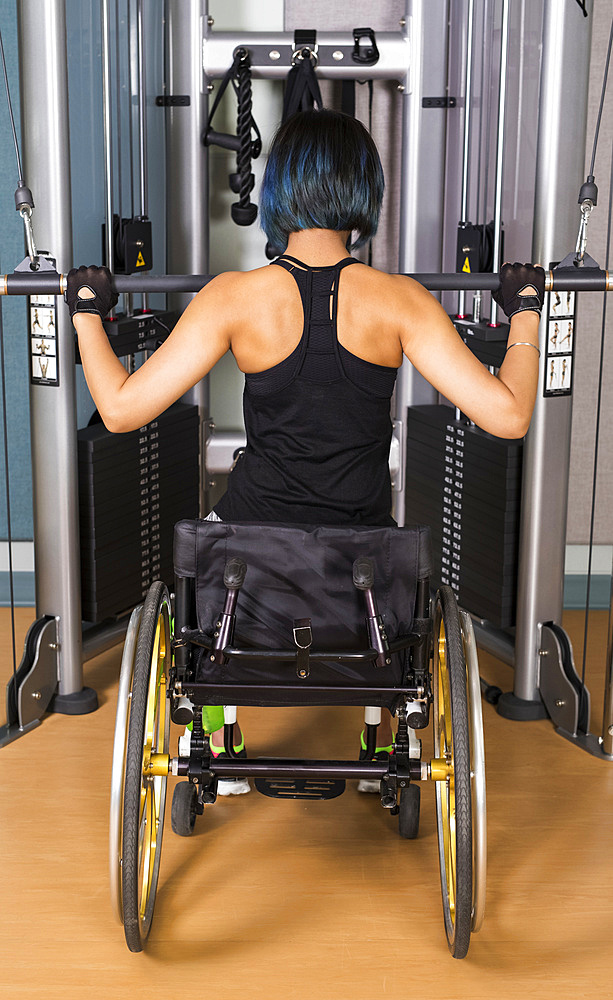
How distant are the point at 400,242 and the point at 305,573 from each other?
1828 millimetres

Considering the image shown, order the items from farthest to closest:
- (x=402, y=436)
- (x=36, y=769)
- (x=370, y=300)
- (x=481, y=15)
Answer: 1. (x=402, y=436)
2. (x=481, y=15)
3. (x=36, y=769)
4. (x=370, y=300)

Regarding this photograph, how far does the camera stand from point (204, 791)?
209 cm

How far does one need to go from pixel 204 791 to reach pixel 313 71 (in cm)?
216

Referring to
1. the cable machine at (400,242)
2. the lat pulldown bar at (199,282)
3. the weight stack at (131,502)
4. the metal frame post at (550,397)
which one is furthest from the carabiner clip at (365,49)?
the lat pulldown bar at (199,282)

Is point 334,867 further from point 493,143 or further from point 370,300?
point 493,143

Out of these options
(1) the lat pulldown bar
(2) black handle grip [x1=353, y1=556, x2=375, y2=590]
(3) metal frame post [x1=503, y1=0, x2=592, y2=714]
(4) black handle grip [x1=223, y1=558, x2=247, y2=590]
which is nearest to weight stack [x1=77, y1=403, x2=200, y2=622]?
(1) the lat pulldown bar

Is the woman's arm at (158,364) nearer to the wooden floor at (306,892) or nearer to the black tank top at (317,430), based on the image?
the black tank top at (317,430)

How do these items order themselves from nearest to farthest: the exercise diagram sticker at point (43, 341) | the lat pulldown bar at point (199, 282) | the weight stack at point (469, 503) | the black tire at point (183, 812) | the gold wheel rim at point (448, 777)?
the gold wheel rim at point (448, 777), the lat pulldown bar at point (199, 282), the black tire at point (183, 812), the exercise diagram sticker at point (43, 341), the weight stack at point (469, 503)

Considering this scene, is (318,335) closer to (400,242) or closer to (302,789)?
(302,789)


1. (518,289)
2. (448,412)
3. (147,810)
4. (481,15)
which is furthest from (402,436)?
(147,810)

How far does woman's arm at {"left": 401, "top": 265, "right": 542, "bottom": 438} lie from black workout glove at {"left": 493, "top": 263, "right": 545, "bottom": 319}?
0.02m

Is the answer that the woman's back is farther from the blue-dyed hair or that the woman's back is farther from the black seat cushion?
the black seat cushion

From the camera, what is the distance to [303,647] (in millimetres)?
1926

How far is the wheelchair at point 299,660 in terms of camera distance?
192 cm
